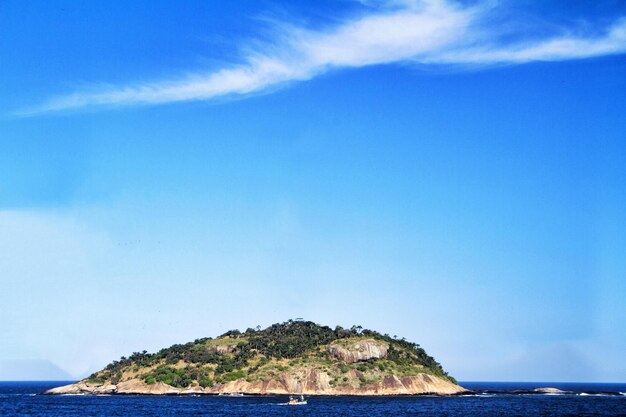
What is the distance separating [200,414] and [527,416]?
63014 millimetres

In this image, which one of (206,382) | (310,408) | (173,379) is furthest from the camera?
(173,379)

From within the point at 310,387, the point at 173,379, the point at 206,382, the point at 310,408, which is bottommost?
the point at 310,408

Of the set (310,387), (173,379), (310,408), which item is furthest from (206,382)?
(310,408)

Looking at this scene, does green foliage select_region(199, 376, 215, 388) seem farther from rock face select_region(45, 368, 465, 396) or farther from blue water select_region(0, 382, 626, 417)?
blue water select_region(0, 382, 626, 417)

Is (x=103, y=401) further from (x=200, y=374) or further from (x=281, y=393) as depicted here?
(x=281, y=393)

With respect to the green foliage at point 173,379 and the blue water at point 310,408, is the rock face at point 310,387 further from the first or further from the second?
the blue water at point 310,408

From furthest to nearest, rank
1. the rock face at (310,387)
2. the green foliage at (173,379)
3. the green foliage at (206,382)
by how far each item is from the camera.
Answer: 1. the green foliage at (173,379)
2. the green foliage at (206,382)
3. the rock face at (310,387)

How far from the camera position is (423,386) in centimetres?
19375

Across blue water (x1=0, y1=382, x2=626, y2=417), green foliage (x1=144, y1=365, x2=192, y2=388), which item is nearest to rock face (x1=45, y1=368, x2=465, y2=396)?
green foliage (x1=144, y1=365, x2=192, y2=388)

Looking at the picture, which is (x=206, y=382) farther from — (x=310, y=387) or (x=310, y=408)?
(x=310, y=408)

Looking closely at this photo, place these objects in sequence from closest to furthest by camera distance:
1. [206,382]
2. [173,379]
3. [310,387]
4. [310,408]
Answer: [310,408] → [310,387] → [206,382] → [173,379]

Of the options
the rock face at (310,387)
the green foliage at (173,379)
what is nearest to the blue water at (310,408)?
the rock face at (310,387)

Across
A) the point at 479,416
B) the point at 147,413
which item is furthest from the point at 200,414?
the point at 479,416

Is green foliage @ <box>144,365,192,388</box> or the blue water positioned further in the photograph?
green foliage @ <box>144,365,192,388</box>
